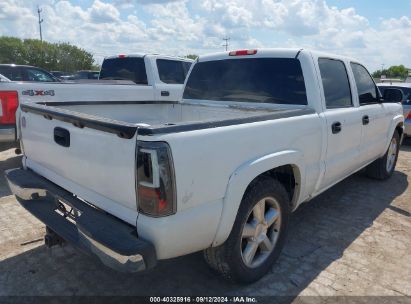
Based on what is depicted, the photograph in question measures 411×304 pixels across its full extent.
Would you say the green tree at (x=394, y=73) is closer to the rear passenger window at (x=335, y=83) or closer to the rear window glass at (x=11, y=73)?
the rear window glass at (x=11, y=73)

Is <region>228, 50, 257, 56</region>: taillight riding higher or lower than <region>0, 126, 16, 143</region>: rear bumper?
higher

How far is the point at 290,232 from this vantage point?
4031 mm

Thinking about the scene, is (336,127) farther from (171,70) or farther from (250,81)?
(171,70)

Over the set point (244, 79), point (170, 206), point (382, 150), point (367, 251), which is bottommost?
point (367, 251)

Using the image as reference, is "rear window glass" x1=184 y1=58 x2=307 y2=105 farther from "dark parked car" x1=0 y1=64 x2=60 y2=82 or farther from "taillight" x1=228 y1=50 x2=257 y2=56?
"dark parked car" x1=0 y1=64 x2=60 y2=82

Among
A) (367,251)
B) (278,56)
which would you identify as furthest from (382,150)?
(278,56)

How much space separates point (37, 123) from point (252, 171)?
1799 mm

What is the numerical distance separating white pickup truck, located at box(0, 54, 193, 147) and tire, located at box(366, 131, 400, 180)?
322 centimetres

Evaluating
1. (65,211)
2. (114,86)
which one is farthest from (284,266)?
(114,86)

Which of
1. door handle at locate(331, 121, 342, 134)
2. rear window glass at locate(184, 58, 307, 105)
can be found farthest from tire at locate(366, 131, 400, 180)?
rear window glass at locate(184, 58, 307, 105)

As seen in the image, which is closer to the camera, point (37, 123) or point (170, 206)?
point (170, 206)

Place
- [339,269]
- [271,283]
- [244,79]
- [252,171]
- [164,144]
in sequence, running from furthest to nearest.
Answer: [244,79] → [339,269] → [271,283] → [252,171] → [164,144]

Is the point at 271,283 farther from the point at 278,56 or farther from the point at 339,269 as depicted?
the point at 278,56

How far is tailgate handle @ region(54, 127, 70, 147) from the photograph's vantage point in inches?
106
